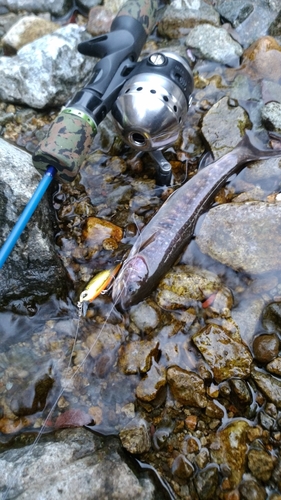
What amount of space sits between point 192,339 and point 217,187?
58.7 inches

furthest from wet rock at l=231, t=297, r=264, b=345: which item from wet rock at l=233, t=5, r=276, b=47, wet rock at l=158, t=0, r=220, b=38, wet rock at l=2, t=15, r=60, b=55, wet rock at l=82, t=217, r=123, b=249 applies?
wet rock at l=2, t=15, r=60, b=55

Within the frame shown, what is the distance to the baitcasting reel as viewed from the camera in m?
3.10

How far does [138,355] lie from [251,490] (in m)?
1.22

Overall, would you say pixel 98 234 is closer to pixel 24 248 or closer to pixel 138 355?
pixel 24 248

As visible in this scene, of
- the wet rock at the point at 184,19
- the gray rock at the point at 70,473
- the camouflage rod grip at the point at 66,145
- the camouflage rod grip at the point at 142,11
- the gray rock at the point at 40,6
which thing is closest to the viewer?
the gray rock at the point at 70,473

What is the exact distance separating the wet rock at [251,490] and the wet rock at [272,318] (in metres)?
1.13

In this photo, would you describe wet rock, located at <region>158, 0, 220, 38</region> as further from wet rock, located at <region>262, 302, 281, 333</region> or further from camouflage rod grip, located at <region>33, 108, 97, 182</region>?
wet rock, located at <region>262, 302, 281, 333</region>

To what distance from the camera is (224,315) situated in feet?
11.2

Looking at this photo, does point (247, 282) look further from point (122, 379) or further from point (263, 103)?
point (263, 103)

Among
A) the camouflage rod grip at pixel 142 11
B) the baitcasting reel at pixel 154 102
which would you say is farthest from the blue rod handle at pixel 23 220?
the camouflage rod grip at pixel 142 11

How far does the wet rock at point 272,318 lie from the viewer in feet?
10.8

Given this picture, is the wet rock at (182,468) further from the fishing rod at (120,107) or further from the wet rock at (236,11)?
the wet rock at (236,11)

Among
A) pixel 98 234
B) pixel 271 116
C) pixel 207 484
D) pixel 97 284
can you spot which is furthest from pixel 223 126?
pixel 207 484

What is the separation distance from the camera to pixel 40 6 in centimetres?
548
